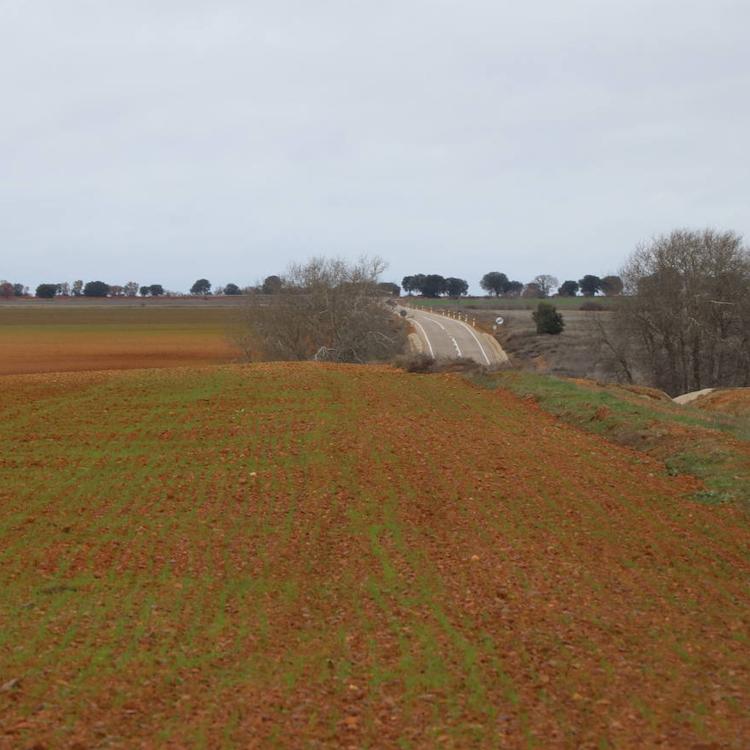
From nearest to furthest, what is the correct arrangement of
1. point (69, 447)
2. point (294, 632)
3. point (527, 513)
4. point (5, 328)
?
point (294, 632), point (527, 513), point (69, 447), point (5, 328)

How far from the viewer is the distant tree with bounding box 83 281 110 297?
165 m

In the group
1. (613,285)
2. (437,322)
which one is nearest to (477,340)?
(613,285)

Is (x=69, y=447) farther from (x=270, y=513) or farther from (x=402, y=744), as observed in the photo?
(x=402, y=744)

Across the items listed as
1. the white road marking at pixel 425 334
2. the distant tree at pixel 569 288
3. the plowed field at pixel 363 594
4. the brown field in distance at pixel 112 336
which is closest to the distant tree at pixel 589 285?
the distant tree at pixel 569 288

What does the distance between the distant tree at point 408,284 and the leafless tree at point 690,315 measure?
119 m

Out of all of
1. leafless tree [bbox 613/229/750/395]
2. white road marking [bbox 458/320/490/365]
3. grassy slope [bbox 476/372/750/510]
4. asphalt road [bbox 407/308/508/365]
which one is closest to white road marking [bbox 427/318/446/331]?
asphalt road [bbox 407/308/508/365]

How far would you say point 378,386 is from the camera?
2208 cm

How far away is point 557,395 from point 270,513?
36.3 feet

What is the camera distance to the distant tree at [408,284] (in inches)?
6614

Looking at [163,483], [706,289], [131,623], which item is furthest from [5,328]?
[131,623]

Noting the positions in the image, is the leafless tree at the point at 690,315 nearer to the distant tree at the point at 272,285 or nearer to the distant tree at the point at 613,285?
the distant tree at the point at 613,285

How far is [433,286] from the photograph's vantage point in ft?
541

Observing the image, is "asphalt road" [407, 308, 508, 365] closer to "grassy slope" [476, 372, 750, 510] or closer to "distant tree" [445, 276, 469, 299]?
"grassy slope" [476, 372, 750, 510]

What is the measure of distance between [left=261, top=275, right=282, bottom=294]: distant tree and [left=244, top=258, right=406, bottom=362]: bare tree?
1.06 feet
